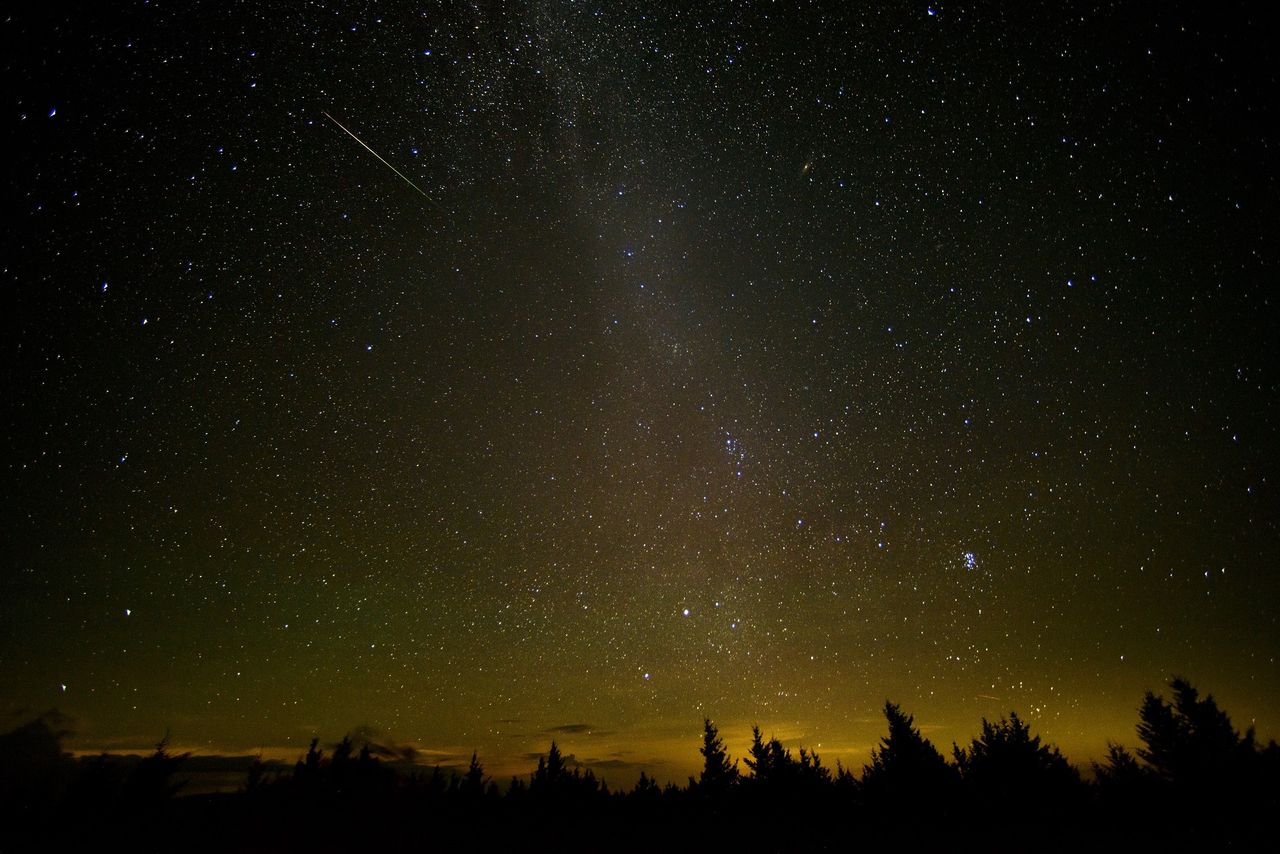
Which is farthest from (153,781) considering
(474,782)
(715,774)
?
(715,774)

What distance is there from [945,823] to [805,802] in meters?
9.50

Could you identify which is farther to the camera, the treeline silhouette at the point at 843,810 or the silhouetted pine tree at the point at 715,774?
the silhouetted pine tree at the point at 715,774

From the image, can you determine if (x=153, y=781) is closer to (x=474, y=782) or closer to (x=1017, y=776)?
(x=474, y=782)

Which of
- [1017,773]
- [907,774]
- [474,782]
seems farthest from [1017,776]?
[474,782]

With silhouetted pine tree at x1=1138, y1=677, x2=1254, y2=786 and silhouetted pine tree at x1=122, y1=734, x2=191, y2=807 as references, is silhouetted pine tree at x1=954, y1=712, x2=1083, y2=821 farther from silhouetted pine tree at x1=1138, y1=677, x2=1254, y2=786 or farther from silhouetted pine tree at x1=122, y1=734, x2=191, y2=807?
silhouetted pine tree at x1=122, y1=734, x2=191, y2=807

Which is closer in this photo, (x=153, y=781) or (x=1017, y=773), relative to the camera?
(x=1017, y=773)

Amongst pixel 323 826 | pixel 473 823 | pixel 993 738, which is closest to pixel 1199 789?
pixel 993 738

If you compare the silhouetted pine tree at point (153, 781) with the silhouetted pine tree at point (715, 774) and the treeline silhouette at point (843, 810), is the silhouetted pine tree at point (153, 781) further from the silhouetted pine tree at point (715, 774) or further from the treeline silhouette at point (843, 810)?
the silhouetted pine tree at point (715, 774)

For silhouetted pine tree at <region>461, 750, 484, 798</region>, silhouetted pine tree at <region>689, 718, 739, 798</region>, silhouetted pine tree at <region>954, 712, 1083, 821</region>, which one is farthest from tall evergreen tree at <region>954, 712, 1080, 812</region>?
silhouetted pine tree at <region>461, 750, 484, 798</region>

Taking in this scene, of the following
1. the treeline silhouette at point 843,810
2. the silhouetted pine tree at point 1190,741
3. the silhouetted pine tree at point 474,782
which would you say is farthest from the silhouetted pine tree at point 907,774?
the silhouetted pine tree at point 474,782

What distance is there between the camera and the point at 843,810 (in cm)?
2511

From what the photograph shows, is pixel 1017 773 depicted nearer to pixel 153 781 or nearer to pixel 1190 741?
pixel 1190 741

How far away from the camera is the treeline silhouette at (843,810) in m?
17.5

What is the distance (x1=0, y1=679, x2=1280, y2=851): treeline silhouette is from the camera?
17.5m
